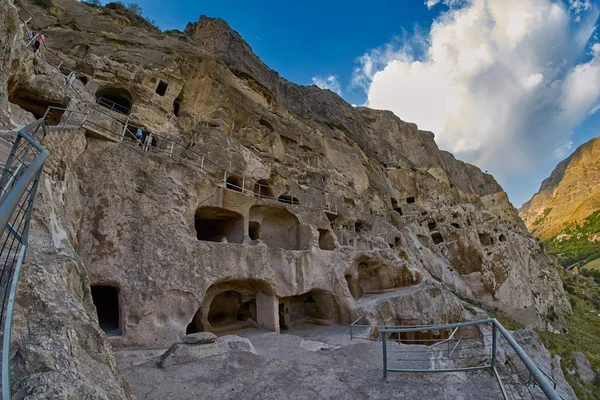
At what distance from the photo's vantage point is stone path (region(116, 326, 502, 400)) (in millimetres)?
3855

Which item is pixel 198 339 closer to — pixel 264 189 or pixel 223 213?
pixel 223 213

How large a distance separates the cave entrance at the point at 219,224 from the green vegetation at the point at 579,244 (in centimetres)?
7479

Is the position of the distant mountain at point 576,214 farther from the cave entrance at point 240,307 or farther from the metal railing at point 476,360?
the metal railing at point 476,360

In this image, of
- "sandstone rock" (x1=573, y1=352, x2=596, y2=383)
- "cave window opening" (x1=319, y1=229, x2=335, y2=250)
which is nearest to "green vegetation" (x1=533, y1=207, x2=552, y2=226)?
"sandstone rock" (x1=573, y1=352, x2=596, y2=383)

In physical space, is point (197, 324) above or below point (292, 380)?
above

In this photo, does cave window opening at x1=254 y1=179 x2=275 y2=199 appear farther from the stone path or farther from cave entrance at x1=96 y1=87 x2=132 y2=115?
the stone path

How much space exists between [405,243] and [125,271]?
20.3 m

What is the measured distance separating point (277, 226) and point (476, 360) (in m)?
10.7

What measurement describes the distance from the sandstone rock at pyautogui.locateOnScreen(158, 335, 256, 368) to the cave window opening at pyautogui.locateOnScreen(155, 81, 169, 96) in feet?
50.1

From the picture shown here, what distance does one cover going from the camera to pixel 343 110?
124 ft

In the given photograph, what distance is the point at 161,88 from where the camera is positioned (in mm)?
16844

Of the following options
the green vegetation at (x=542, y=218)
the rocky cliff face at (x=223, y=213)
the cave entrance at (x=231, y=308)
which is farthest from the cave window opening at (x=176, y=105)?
the green vegetation at (x=542, y=218)

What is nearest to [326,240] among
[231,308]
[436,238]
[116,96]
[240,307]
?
[240,307]

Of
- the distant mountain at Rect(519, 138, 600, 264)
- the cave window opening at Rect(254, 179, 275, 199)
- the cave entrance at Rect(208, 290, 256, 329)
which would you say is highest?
the distant mountain at Rect(519, 138, 600, 264)
